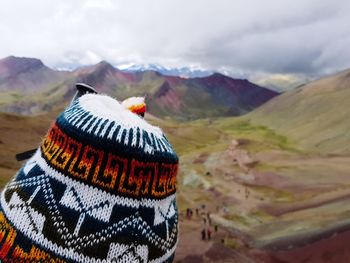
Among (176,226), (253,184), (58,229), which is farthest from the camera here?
(253,184)

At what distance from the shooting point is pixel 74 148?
2.34 metres

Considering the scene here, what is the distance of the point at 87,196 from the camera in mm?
2326

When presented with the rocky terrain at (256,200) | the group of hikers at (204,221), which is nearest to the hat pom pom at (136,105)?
the rocky terrain at (256,200)

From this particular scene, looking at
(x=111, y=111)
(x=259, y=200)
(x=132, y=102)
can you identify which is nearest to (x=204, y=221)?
(x=259, y=200)

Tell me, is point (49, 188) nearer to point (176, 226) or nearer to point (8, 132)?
point (176, 226)

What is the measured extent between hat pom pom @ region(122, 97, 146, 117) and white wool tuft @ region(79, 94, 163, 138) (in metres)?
0.17

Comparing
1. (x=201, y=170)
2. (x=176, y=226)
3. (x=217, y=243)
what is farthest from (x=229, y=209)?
(x=176, y=226)

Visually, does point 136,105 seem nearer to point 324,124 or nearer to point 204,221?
point 204,221

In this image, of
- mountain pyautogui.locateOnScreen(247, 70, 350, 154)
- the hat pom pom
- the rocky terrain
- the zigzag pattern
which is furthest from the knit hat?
mountain pyautogui.locateOnScreen(247, 70, 350, 154)

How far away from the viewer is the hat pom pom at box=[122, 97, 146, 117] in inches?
117

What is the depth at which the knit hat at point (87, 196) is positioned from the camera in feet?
7.54

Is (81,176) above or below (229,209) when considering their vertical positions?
below

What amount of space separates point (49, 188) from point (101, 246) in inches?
17.5

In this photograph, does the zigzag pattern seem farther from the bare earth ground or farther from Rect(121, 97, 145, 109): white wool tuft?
the bare earth ground
